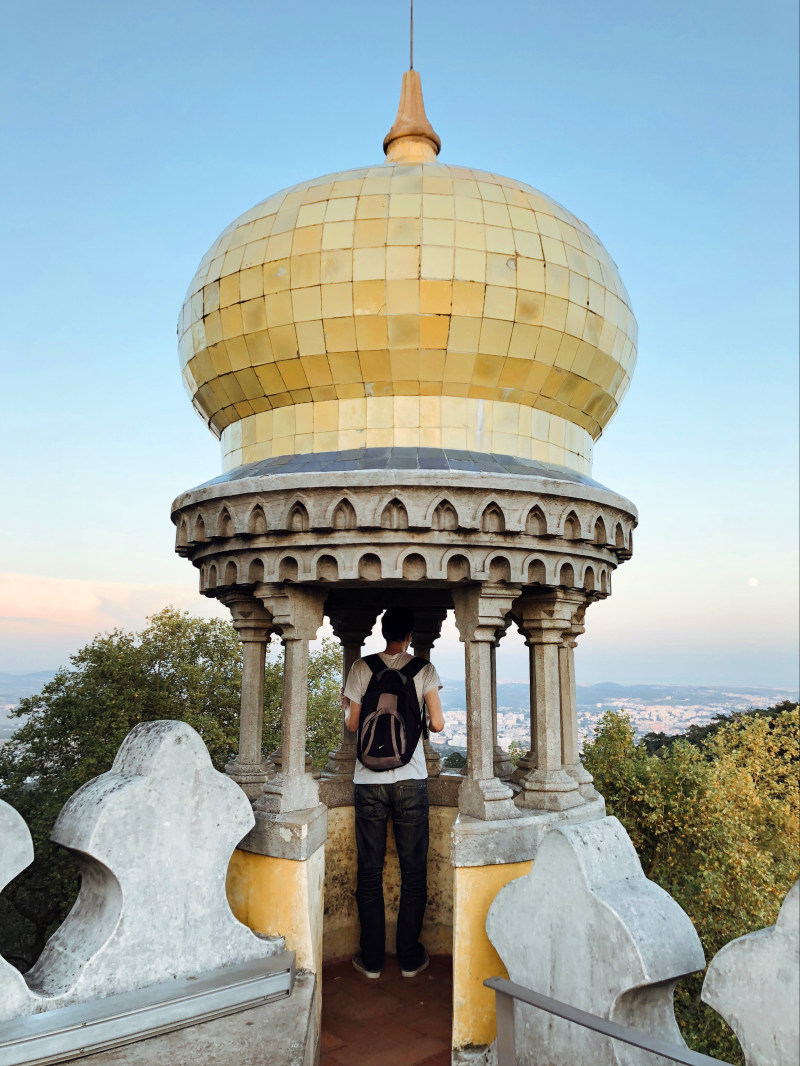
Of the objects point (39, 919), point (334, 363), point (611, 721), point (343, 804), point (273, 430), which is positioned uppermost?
point (334, 363)

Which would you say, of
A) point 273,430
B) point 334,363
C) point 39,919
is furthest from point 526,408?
point 39,919

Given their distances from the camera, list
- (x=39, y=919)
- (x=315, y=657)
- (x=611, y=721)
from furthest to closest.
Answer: (x=315, y=657) → (x=611, y=721) → (x=39, y=919)

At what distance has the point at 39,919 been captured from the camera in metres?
21.1

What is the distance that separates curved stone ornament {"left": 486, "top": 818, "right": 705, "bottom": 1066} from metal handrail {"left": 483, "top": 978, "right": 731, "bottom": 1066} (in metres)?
0.21

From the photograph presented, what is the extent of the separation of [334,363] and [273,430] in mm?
779

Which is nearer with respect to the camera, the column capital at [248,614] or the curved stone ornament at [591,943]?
the curved stone ornament at [591,943]

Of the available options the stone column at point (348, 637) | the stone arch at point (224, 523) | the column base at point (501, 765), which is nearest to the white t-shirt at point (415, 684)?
the stone arch at point (224, 523)

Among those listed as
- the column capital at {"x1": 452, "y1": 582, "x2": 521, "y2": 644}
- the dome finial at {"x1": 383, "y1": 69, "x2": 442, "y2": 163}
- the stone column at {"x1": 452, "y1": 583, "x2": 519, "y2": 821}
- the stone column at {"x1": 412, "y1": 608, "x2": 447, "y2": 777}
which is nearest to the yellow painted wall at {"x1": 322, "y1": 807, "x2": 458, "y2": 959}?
the stone column at {"x1": 412, "y1": 608, "x2": 447, "y2": 777}

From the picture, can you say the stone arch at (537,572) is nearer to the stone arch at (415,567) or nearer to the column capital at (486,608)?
the column capital at (486,608)

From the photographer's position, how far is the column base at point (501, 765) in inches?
316

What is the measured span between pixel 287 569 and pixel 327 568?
32 centimetres

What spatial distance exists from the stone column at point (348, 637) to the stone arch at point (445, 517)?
2.78 metres

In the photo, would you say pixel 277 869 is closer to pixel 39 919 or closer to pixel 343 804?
pixel 343 804

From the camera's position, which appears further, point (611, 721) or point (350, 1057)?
point (611, 721)
